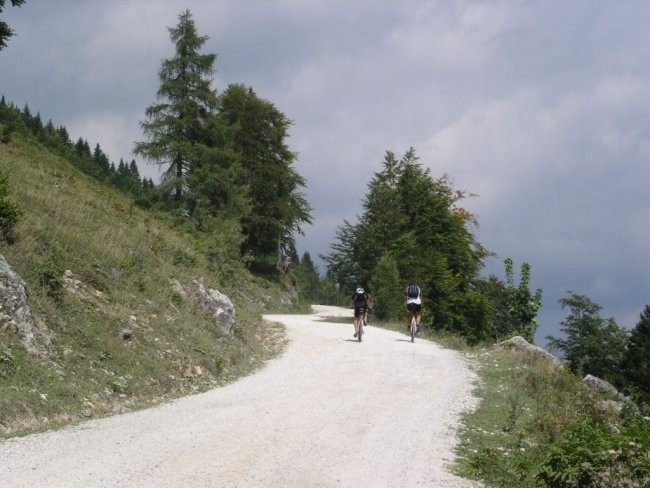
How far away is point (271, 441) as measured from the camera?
7785 mm

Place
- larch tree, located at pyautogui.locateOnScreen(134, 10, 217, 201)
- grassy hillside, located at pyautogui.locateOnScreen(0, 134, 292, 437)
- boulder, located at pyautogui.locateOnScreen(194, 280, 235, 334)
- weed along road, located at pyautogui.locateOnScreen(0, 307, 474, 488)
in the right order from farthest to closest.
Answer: larch tree, located at pyautogui.locateOnScreen(134, 10, 217, 201), boulder, located at pyautogui.locateOnScreen(194, 280, 235, 334), grassy hillside, located at pyautogui.locateOnScreen(0, 134, 292, 437), weed along road, located at pyautogui.locateOnScreen(0, 307, 474, 488)

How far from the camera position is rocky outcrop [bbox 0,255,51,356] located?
10.2 meters

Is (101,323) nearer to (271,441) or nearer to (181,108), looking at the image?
(271,441)

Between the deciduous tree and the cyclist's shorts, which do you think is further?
the deciduous tree

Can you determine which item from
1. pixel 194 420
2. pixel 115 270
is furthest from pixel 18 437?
pixel 115 270

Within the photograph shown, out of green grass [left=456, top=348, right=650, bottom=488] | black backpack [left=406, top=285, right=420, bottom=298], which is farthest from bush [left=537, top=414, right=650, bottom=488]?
black backpack [left=406, top=285, right=420, bottom=298]

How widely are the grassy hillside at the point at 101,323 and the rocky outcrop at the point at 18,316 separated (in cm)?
17

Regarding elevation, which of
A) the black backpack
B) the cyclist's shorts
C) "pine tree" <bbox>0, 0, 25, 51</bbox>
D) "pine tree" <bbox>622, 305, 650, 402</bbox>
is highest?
"pine tree" <bbox>0, 0, 25, 51</bbox>

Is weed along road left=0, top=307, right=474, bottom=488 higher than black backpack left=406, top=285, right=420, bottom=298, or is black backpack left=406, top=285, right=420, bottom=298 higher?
black backpack left=406, top=285, right=420, bottom=298

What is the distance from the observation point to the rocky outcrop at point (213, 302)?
17.5 m

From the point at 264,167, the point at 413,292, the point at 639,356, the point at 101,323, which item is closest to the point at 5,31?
the point at 101,323

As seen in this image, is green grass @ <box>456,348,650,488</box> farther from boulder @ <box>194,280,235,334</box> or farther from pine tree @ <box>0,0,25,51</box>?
pine tree @ <box>0,0,25,51</box>

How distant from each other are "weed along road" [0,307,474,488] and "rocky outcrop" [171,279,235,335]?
14.5 feet

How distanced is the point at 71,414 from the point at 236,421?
2.65 metres
